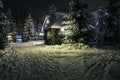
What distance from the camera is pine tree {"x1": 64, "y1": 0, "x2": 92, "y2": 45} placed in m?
23.5

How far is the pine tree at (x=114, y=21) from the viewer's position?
84.7ft

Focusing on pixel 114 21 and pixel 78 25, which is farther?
pixel 114 21

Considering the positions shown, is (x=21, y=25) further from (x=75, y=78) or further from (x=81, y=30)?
(x=75, y=78)

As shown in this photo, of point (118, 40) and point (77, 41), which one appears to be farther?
point (118, 40)

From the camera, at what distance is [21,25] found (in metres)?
87.8

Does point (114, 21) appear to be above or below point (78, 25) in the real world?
above

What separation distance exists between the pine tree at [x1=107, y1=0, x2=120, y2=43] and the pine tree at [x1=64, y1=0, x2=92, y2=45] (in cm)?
435

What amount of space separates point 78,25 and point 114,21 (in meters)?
6.03

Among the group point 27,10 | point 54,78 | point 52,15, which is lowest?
point 54,78

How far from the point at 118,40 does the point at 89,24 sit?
508cm

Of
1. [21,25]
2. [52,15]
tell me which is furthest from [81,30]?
[21,25]

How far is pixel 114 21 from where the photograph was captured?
→ 26.2 metres

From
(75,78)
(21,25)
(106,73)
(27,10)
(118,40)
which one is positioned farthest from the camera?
(21,25)

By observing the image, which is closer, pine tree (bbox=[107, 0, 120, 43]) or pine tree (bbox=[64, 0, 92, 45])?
pine tree (bbox=[64, 0, 92, 45])
